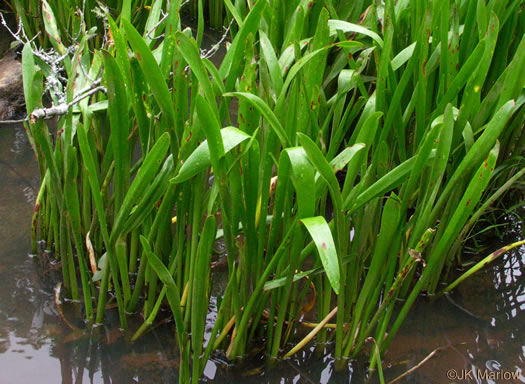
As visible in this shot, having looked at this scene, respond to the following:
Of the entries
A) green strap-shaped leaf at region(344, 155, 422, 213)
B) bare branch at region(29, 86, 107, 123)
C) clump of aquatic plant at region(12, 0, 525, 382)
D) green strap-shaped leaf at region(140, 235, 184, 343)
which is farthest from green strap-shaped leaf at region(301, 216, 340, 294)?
bare branch at region(29, 86, 107, 123)

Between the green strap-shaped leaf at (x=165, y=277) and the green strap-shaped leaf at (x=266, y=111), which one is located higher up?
the green strap-shaped leaf at (x=266, y=111)

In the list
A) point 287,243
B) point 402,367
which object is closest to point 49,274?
point 287,243

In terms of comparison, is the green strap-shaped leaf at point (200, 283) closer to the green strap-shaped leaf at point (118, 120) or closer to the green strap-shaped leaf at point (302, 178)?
the green strap-shaped leaf at point (302, 178)

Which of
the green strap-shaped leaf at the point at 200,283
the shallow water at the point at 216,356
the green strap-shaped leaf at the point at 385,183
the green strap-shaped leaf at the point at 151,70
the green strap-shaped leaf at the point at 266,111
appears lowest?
the shallow water at the point at 216,356

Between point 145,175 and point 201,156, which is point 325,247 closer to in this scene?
point 201,156

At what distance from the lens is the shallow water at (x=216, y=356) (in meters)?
1.34

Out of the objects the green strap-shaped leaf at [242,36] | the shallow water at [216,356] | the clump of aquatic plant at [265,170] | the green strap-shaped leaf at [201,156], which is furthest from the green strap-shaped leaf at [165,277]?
the green strap-shaped leaf at [242,36]

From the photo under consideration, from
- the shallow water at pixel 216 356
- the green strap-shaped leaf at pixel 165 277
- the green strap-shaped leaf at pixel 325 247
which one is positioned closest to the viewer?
the green strap-shaped leaf at pixel 325 247

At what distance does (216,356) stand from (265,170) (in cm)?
44

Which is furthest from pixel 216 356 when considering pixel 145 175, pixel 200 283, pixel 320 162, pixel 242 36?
pixel 242 36

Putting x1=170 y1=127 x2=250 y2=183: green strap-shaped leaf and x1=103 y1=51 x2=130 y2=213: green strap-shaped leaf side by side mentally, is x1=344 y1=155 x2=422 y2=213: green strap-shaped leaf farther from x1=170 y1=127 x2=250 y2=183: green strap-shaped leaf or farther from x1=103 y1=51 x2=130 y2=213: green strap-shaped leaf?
x1=103 y1=51 x2=130 y2=213: green strap-shaped leaf

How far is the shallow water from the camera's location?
52.7 inches

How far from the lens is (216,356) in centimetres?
137

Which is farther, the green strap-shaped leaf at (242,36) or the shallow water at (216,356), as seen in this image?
the shallow water at (216,356)
